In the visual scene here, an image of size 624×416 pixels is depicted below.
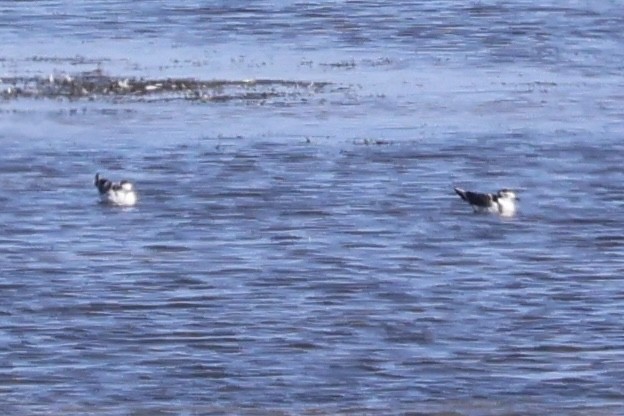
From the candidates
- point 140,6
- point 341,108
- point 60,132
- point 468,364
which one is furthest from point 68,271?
point 140,6

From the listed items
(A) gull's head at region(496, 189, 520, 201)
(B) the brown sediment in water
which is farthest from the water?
(A) gull's head at region(496, 189, 520, 201)

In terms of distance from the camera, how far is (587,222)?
16.3 meters

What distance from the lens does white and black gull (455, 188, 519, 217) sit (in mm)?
16484

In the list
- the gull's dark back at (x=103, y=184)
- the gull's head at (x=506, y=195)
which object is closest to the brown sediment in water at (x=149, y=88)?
the gull's dark back at (x=103, y=184)

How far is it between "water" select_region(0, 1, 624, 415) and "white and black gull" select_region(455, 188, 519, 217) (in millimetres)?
112

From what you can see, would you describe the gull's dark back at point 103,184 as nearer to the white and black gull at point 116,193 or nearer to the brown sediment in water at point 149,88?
the white and black gull at point 116,193

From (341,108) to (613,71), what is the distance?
5.40 meters

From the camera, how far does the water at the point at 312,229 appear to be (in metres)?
→ 11.1

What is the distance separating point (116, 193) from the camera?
16.9 meters

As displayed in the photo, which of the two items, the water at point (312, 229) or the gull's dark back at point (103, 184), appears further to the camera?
the gull's dark back at point (103, 184)

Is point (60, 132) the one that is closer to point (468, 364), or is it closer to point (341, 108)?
point (341, 108)

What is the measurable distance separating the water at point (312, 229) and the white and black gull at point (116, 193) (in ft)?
0.30

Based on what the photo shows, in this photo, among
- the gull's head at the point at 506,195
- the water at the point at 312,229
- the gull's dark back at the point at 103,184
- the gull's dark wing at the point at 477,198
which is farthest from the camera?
the gull's dark back at the point at 103,184

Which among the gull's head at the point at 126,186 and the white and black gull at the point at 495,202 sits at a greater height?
the gull's head at the point at 126,186
